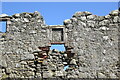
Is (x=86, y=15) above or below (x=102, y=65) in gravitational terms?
above

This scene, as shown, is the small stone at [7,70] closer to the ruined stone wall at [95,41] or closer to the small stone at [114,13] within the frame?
the ruined stone wall at [95,41]

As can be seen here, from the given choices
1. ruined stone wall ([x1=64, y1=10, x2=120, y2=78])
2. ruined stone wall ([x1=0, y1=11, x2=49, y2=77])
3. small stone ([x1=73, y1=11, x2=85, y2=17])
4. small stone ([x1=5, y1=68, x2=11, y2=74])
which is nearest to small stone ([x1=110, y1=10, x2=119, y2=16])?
ruined stone wall ([x1=64, y1=10, x2=120, y2=78])

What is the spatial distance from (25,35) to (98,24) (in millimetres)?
2504

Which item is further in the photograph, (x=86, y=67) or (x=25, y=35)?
(x=25, y=35)

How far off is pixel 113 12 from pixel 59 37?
2.01 meters

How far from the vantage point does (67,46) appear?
23.7ft

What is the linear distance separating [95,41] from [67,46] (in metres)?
0.94

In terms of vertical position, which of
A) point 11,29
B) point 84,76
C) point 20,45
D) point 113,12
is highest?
point 113,12

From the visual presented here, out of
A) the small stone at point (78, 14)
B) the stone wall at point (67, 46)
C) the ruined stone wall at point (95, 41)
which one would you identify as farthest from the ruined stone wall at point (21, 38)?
the small stone at point (78, 14)

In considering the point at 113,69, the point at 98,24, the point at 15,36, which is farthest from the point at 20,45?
the point at 113,69

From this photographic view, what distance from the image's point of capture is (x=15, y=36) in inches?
298

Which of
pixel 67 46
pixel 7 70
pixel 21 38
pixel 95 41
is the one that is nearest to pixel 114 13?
pixel 95 41

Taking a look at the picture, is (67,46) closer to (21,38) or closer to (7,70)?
(21,38)

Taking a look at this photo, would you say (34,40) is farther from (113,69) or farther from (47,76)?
(113,69)
